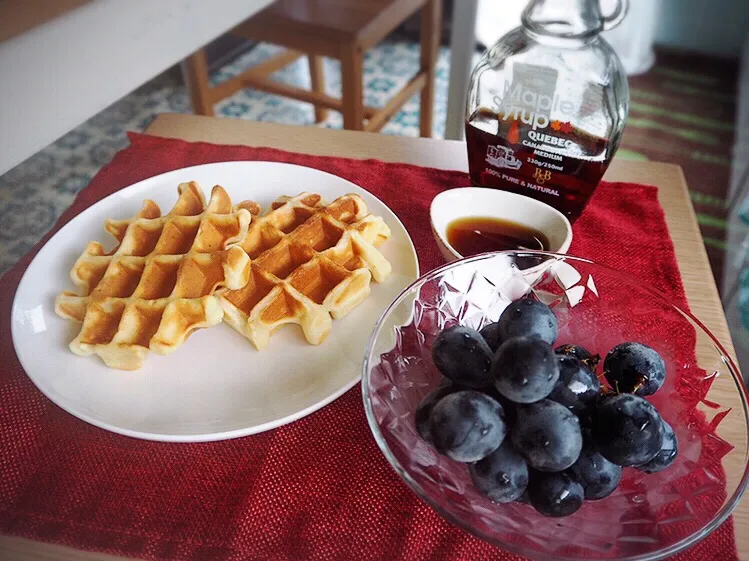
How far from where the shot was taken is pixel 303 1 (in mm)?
1889

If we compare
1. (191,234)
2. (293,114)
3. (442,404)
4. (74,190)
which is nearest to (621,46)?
(293,114)

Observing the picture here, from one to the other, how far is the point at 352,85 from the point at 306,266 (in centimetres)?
120

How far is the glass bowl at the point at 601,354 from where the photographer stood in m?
0.49

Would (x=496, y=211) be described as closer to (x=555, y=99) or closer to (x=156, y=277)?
(x=555, y=99)

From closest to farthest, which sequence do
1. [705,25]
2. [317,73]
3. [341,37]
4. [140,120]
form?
[341,37], [317,73], [140,120], [705,25]

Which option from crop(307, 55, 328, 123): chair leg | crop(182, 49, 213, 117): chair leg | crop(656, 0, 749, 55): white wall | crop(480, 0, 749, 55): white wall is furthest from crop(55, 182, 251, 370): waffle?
crop(656, 0, 749, 55): white wall

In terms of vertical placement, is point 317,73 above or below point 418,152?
below

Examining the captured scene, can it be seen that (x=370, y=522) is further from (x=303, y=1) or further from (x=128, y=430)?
(x=303, y=1)

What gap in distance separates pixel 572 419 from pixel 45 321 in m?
0.63

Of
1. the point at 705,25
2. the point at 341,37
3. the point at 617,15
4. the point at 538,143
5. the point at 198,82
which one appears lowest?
the point at 705,25

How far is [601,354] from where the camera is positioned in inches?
26.6

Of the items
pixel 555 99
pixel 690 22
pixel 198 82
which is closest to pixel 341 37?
pixel 198 82

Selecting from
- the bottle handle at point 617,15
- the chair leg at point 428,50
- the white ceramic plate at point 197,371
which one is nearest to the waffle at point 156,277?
the white ceramic plate at point 197,371

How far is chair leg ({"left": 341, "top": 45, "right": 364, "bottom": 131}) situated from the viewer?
1783 mm
